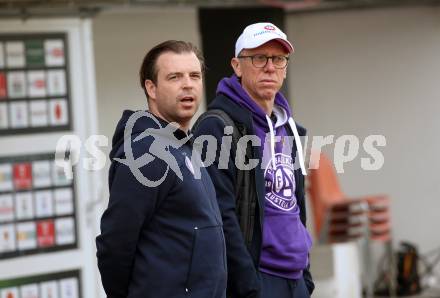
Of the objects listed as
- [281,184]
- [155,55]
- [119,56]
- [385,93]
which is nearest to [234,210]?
[281,184]

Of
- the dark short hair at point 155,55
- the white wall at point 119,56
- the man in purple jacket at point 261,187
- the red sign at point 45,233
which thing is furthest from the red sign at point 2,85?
the dark short hair at point 155,55

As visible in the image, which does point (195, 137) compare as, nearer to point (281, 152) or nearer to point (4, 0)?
point (281, 152)

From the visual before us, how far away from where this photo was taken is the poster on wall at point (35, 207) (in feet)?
21.6

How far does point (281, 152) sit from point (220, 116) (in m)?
0.35

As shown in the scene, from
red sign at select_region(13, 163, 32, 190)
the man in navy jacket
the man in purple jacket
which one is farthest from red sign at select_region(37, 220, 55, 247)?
the man in navy jacket

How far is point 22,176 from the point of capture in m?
6.65

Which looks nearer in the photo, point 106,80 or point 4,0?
point 4,0

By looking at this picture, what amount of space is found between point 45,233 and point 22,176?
0.44 meters

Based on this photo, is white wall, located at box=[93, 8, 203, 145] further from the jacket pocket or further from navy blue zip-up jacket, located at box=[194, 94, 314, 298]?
the jacket pocket

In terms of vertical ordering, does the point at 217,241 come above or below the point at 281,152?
below

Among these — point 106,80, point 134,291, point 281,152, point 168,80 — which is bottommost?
point 134,291

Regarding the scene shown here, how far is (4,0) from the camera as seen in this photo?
6.47 meters

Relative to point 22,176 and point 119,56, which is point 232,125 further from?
point 119,56

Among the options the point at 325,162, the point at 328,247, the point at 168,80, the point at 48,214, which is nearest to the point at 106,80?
the point at 48,214
